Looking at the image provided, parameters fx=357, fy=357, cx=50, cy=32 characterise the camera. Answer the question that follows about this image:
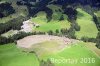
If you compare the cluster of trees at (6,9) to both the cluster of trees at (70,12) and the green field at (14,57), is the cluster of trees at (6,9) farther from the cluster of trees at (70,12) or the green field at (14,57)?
the cluster of trees at (70,12)

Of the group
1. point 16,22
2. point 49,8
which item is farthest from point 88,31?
point 16,22

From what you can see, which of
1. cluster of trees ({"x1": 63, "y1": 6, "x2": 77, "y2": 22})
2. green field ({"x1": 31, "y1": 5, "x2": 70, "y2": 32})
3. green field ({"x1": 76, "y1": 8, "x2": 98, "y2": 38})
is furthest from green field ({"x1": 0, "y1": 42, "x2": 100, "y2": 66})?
cluster of trees ({"x1": 63, "y1": 6, "x2": 77, "y2": 22})

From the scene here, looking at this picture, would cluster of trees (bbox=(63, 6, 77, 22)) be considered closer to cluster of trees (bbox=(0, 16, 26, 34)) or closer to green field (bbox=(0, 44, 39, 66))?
cluster of trees (bbox=(0, 16, 26, 34))

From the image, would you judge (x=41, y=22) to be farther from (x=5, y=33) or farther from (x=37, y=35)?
(x=5, y=33)

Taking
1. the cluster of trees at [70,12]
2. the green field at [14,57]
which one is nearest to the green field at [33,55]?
the green field at [14,57]

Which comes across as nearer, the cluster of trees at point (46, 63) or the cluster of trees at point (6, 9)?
the cluster of trees at point (46, 63)

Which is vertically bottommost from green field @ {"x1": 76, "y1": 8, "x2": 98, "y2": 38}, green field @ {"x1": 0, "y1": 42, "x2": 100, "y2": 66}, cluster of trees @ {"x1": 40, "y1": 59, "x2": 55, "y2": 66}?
cluster of trees @ {"x1": 40, "y1": 59, "x2": 55, "y2": 66}
